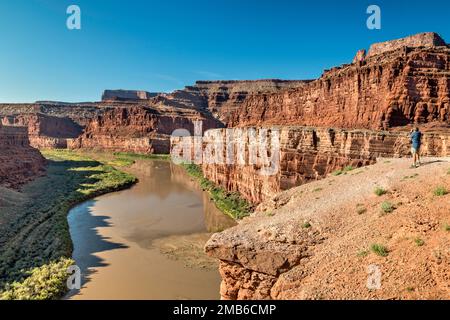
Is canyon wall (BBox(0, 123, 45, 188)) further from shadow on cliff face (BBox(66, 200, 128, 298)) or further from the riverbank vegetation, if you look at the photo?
shadow on cliff face (BBox(66, 200, 128, 298))

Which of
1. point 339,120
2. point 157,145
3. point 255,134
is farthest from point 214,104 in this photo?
point 255,134

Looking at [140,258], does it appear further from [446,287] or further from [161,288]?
A: [446,287]

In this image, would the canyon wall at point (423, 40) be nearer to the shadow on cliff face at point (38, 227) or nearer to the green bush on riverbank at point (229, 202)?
the green bush on riverbank at point (229, 202)

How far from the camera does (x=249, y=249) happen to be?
9070mm

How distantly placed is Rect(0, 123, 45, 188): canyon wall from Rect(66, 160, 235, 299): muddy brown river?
1149 cm

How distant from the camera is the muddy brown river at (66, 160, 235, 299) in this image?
15.8 metres

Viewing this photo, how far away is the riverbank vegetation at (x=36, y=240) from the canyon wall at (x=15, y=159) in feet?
7.82

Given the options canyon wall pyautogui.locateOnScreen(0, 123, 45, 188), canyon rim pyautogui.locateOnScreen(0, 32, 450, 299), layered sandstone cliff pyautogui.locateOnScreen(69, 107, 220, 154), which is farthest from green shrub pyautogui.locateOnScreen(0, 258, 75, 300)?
layered sandstone cliff pyautogui.locateOnScreen(69, 107, 220, 154)

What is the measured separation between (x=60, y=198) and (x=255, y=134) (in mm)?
20639

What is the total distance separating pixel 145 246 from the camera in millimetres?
21656

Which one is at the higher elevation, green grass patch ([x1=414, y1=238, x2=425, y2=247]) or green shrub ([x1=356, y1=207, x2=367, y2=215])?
green shrub ([x1=356, y1=207, x2=367, y2=215])

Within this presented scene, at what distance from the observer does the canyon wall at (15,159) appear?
1548 inches

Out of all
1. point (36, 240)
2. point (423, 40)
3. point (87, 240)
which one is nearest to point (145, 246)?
point (87, 240)
